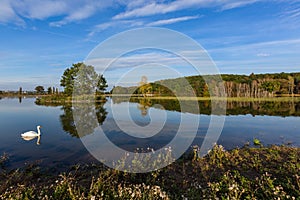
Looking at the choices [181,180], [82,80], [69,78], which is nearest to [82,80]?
[82,80]

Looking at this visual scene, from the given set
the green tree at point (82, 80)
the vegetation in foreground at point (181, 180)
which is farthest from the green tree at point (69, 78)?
the vegetation in foreground at point (181, 180)

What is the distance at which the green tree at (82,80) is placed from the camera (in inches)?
1727

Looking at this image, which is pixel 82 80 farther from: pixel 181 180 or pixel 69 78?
pixel 181 180

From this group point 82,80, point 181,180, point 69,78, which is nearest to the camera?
point 181,180

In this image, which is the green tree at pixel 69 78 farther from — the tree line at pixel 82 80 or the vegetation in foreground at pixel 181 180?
the vegetation in foreground at pixel 181 180

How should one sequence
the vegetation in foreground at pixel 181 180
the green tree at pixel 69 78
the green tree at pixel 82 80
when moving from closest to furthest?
the vegetation in foreground at pixel 181 180 → the green tree at pixel 82 80 → the green tree at pixel 69 78

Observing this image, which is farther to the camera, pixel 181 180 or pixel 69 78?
pixel 69 78

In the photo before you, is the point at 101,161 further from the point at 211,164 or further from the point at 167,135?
the point at 167,135

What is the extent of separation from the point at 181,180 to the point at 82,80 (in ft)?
136

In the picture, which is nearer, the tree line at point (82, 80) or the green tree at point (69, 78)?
the tree line at point (82, 80)

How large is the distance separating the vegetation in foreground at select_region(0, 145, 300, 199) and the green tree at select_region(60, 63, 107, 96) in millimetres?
36918

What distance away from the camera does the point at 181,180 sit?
5.83 metres

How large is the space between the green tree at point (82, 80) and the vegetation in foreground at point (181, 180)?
3692 centimetres

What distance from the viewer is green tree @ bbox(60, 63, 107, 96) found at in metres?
43.9
